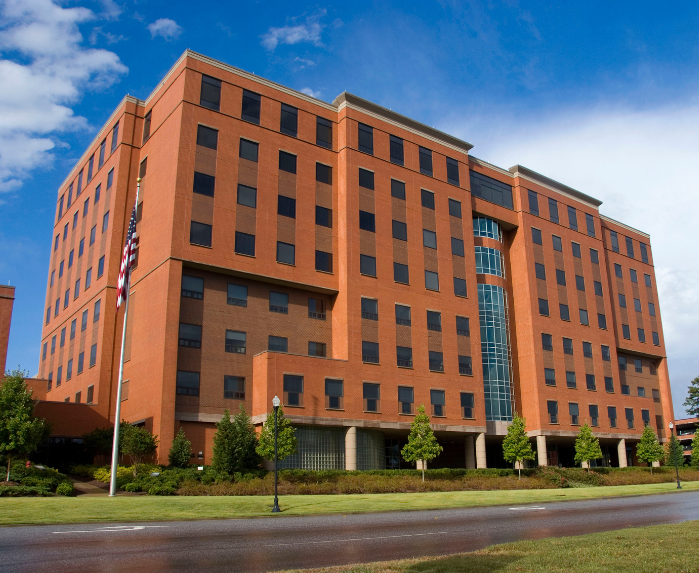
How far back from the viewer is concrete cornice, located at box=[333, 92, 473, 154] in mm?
52344

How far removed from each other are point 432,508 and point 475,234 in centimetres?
3573

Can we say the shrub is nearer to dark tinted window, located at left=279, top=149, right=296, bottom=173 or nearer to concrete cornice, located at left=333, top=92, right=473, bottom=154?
dark tinted window, located at left=279, top=149, right=296, bottom=173

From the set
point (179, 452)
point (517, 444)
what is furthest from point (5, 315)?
point (517, 444)

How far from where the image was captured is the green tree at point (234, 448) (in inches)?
1423

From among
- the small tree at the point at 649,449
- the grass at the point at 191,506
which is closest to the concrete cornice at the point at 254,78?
the grass at the point at 191,506

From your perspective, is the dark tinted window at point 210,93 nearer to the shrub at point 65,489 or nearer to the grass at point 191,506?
the shrub at point 65,489

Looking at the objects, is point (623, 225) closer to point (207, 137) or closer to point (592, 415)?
point (592, 415)

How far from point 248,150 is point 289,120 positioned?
15.7 feet

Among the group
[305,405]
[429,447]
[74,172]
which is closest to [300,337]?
[305,405]

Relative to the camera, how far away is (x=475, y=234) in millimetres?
60156

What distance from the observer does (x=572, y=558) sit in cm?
1208

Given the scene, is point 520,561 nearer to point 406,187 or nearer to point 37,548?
point 37,548

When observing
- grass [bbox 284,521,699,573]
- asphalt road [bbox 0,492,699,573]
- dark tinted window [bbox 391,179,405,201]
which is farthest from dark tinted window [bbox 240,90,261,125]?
grass [bbox 284,521,699,573]

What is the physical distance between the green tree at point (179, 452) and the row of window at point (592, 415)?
111 ft
